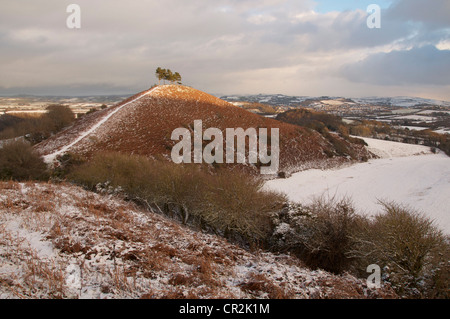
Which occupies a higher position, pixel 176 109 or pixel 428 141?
pixel 176 109

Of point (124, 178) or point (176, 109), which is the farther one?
point (176, 109)

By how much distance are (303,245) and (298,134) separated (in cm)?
4684

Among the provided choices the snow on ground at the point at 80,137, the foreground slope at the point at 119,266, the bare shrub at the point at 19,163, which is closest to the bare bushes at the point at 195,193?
the bare shrub at the point at 19,163

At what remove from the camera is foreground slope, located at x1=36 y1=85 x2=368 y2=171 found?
38.1 meters

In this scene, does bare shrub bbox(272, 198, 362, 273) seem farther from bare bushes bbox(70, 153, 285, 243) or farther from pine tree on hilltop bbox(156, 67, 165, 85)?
pine tree on hilltop bbox(156, 67, 165, 85)

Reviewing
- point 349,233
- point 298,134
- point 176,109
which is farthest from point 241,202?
point 298,134

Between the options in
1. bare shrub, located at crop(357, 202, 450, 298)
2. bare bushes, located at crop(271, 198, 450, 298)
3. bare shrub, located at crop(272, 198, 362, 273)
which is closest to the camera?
bare shrub, located at crop(357, 202, 450, 298)

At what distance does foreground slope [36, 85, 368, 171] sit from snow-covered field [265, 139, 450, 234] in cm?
571

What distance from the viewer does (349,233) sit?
44.8ft

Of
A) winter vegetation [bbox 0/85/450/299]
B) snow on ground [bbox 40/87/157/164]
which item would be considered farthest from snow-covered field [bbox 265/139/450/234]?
snow on ground [bbox 40/87/157/164]

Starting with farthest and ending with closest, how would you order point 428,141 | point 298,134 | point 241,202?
point 428,141 < point 298,134 < point 241,202

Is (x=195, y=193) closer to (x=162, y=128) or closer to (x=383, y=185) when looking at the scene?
(x=162, y=128)

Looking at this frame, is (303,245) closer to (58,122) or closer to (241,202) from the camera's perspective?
(241,202)
